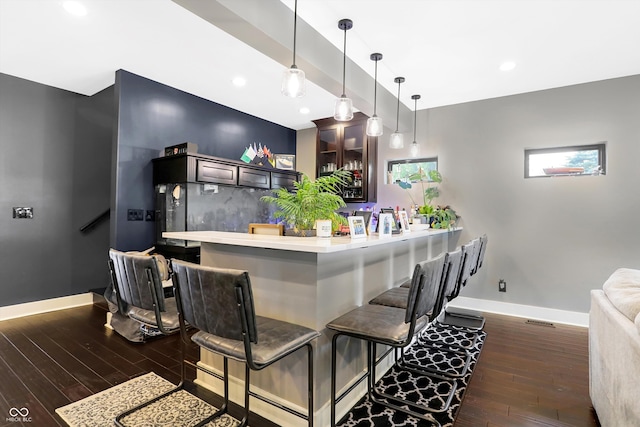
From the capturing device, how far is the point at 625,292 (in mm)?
1631

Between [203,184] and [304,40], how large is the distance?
2.15 m

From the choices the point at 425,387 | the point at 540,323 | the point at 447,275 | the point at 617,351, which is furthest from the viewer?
the point at 540,323

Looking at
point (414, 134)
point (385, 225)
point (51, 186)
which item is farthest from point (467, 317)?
point (51, 186)

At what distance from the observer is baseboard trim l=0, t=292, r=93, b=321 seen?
11.7ft

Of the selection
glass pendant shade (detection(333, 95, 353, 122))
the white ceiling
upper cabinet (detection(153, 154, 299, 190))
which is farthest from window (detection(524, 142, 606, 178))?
upper cabinet (detection(153, 154, 299, 190))

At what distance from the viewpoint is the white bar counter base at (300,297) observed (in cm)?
177

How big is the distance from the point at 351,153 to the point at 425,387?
3.68 m

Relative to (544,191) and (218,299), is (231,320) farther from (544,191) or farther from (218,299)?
(544,191)

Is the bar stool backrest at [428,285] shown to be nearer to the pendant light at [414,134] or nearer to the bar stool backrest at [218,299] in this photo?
the bar stool backrest at [218,299]

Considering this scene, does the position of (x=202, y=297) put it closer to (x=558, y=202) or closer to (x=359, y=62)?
(x=359, y=62)

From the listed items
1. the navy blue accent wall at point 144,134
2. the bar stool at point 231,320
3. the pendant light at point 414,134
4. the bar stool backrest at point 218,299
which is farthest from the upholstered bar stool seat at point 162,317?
the pendant light at point 414,134

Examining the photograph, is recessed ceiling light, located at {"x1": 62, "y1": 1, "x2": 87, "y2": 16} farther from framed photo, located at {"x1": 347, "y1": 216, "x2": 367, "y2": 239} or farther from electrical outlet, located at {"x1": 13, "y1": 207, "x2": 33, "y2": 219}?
framed photo, located at {"x1": 347, "y1": 216, "x2": 367, "y2": 239}

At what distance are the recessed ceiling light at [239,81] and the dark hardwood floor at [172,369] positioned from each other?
2.92 meters

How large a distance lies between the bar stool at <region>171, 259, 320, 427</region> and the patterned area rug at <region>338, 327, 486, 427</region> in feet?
1.60
